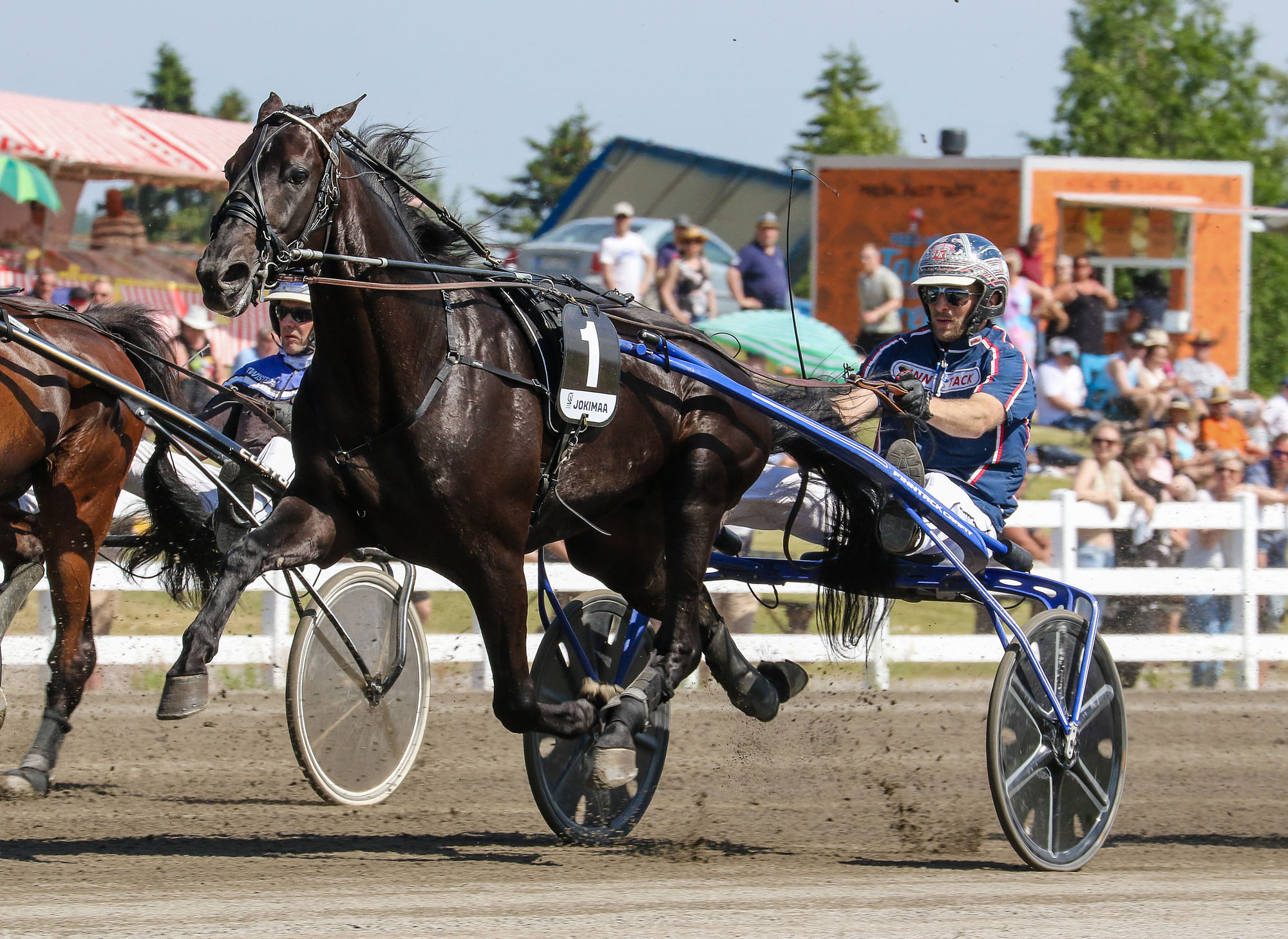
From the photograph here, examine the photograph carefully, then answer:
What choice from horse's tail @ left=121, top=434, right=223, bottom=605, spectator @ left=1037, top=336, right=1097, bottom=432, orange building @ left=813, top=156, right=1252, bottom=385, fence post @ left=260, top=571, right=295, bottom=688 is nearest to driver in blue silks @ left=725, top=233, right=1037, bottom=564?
horse's tail @ left=121, top=434, right=223, bottom=605

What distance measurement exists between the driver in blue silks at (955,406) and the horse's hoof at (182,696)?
203 centimetres

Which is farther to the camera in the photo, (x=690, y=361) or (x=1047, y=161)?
(x=1047, y=161)

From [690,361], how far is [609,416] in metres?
0.40

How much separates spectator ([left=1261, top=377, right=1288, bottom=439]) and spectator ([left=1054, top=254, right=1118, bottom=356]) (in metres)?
1.69

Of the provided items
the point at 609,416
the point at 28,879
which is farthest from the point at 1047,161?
the point at 28,879

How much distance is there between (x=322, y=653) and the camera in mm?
5305

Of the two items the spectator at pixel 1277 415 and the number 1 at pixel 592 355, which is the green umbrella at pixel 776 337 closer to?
the spectator at pixel 1277 415

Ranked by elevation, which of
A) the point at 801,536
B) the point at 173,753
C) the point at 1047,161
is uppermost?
the point at 1047,161

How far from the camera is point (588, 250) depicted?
15.5m

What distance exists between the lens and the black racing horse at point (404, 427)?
382 cm

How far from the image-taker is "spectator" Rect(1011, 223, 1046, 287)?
11.3 m

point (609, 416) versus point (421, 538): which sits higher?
point (609, 416)

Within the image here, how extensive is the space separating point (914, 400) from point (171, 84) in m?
38.0

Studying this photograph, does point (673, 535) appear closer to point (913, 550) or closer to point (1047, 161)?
point (913, 550)
